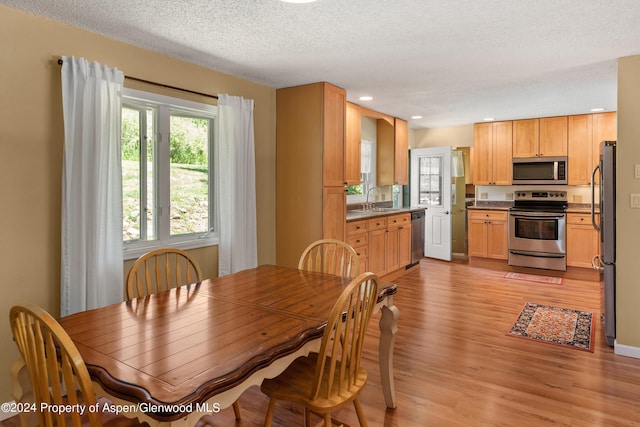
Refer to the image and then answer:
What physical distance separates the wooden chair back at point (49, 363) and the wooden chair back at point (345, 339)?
0.78 metres

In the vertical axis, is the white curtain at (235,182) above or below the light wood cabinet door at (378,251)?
above

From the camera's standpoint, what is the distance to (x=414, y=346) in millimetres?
3211

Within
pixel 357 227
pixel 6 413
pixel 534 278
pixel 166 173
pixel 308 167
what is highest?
pixel 308 167

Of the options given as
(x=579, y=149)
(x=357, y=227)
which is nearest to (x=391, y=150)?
(x=357, y=227)

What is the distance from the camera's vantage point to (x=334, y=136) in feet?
13.6

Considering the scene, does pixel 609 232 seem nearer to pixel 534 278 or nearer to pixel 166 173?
pixel 534 278

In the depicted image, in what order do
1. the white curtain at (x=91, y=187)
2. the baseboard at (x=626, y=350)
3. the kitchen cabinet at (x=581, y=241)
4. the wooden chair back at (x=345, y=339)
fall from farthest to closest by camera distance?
the kitchen cabinet at (x=581, y=241) → the baseboard at (x=626, y=350) → the white curtain at (x=91, y=187) → the wooden chair back at (x=345, y=339)

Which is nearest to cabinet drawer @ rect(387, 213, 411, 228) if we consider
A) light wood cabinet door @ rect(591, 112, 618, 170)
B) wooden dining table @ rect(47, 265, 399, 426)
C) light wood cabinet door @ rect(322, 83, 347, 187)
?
light wood cabinet door @ rect(322, 83, 347, 187)

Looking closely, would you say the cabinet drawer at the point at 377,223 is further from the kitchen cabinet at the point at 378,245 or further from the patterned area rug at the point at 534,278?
the patterned area rug at the point at 534,278

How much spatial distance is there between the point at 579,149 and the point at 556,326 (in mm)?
3303

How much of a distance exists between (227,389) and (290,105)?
3.37 metres

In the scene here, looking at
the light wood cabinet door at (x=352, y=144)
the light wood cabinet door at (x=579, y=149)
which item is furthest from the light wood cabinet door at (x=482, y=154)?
the light wood cabinet door at (x=352, y=144)

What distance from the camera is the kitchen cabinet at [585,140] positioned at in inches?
220

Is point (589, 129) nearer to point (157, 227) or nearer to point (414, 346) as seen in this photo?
point (414, 346)
